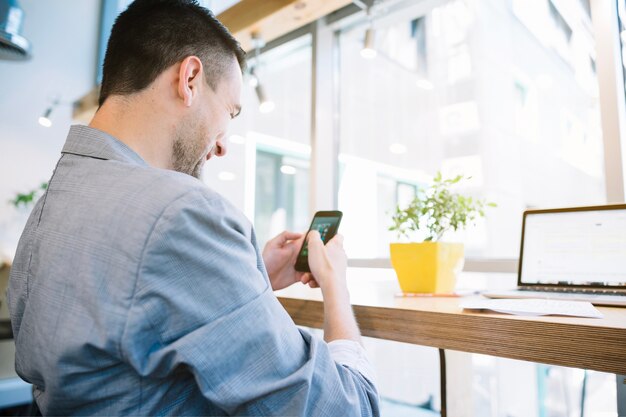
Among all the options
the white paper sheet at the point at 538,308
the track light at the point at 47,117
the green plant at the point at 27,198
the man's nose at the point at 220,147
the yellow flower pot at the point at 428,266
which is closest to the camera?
the white paper sheet at the point at 538,308

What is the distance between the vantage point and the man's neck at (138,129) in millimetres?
705

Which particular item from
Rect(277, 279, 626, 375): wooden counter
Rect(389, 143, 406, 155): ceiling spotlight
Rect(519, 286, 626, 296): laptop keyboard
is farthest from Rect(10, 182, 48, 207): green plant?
Rect(519, 286, 626, 296): laptop keyboard

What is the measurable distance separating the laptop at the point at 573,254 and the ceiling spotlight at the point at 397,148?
0.91 meters

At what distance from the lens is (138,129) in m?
0.71

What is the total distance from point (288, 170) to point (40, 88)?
168 centimetres

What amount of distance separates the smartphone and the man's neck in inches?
17.1

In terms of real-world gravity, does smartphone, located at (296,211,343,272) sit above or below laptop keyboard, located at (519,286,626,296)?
above

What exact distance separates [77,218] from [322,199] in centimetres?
179

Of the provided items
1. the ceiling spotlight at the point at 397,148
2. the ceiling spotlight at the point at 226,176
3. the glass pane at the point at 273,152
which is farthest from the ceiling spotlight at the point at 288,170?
the ceiling spotlight at the point at 397,148

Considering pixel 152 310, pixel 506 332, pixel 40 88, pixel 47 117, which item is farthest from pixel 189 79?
pixel 40 88

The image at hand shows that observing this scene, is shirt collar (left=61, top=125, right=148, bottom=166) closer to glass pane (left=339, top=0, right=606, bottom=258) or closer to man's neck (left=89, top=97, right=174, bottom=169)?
man's neck (left=89, top=97, right=174, bottom=169)

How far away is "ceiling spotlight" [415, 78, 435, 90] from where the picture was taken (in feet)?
6.46

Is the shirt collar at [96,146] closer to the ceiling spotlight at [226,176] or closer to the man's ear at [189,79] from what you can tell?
the man's ear at [189,79]

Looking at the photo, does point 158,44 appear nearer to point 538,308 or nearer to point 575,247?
point 538,308
